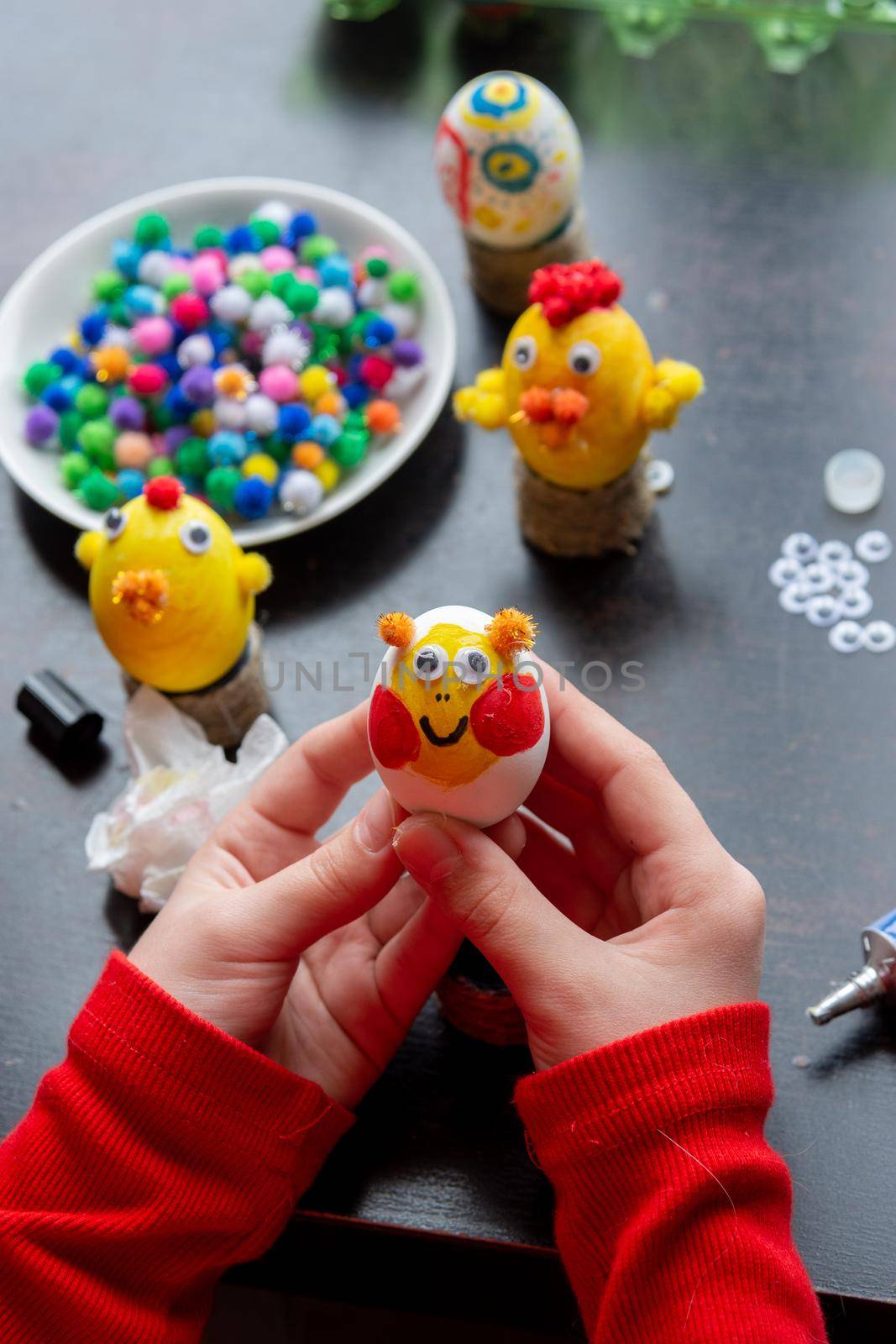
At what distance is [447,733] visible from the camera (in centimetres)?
62

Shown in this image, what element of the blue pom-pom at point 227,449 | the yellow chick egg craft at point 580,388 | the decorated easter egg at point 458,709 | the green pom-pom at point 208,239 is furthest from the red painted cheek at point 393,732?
the green pom-pom at point 208,239

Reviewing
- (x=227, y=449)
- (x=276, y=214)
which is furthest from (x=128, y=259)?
(x=227, y=449)

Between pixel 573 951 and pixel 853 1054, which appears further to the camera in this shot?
pixel 853 1054

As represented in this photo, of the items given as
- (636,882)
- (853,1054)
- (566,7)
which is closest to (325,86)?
(566,7)

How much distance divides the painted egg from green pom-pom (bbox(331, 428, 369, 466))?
0.63 ft

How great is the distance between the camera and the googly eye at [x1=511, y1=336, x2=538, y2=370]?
829mm

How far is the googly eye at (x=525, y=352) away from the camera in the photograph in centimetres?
83

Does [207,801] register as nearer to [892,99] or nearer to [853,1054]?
[853,1054]

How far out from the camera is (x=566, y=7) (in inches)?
48.5

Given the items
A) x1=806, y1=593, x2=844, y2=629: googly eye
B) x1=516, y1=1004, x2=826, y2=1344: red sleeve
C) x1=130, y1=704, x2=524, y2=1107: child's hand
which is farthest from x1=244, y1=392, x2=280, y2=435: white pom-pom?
x1=516, y1=1004, x2=826, y2=1344: red sleeve

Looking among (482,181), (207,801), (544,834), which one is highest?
(482,181)

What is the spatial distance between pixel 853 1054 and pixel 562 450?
42 centimetres

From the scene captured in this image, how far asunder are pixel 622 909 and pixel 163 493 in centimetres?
38

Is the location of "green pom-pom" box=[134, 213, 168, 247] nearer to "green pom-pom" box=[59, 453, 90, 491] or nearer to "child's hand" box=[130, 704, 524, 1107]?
"green pom-pom" box=[59, 453, 90, 491]
